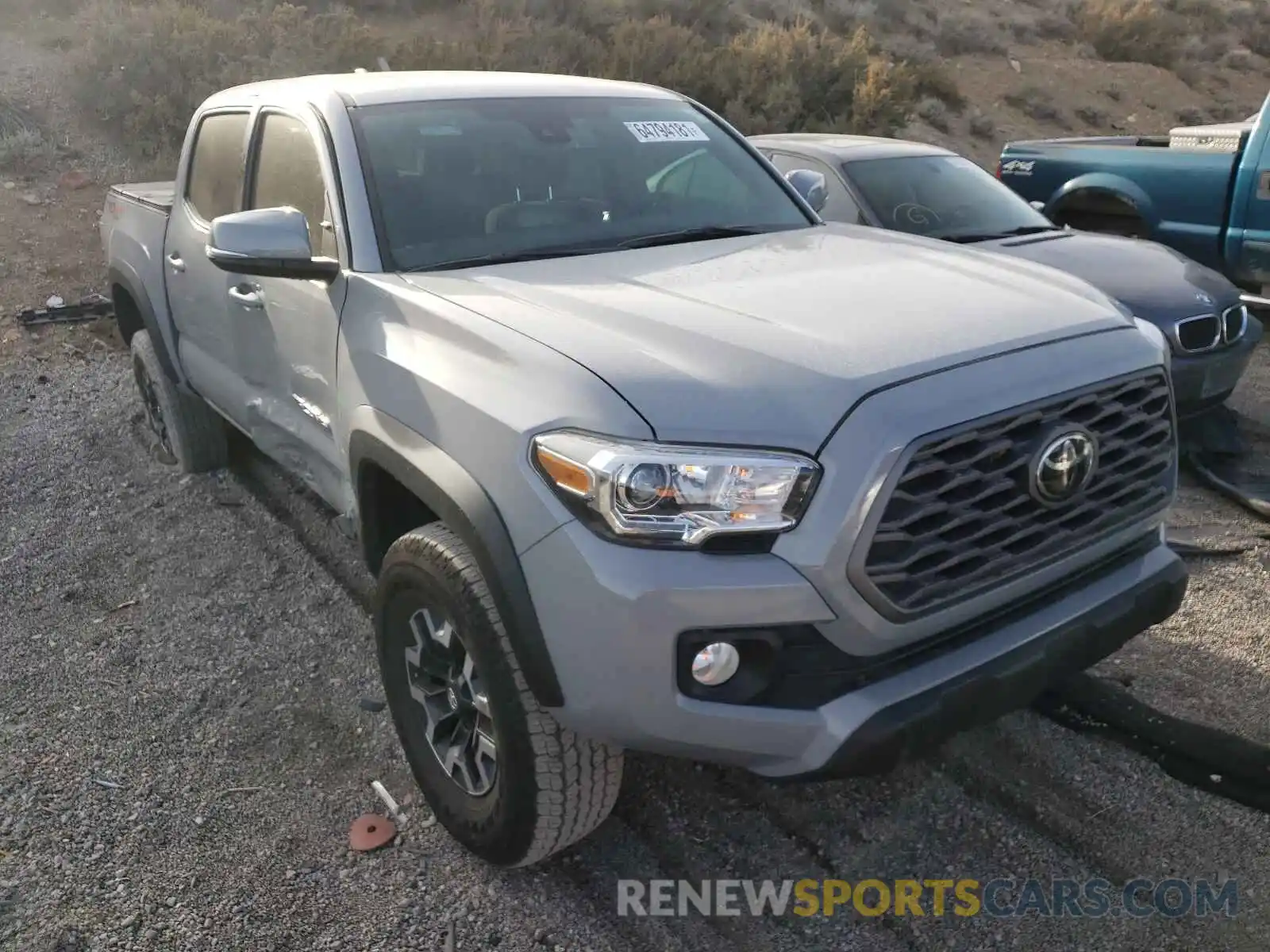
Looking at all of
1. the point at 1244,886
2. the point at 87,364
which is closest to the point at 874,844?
the point at 1244,886

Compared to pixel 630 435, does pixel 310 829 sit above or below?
below

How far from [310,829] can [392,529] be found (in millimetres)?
841

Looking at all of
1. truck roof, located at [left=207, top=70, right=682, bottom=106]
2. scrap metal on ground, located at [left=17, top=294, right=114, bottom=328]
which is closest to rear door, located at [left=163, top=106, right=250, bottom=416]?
truck roof, located at [left=207, top=70, right=682, bottom=106]

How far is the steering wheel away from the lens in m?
5.76

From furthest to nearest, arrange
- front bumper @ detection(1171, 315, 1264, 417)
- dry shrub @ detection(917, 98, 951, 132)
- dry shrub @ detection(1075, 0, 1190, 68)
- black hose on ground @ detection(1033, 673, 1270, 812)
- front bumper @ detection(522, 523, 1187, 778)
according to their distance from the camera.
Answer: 1. dry shrub @ detection(1075, 0, 1190, 68)
2. dry shrub @ detection(917, 98, 951, 132)
3. front bumper @ detection(1171, 315, 1264, 417)
4. black hose on ground @ detection(1033, 673, 1270, 812)
5. front bumper @ detection(522, 523, 1187, 778)

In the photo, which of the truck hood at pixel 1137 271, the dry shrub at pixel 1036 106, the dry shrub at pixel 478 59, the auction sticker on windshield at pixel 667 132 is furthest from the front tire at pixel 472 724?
the dry shrub at pixel 1036 106

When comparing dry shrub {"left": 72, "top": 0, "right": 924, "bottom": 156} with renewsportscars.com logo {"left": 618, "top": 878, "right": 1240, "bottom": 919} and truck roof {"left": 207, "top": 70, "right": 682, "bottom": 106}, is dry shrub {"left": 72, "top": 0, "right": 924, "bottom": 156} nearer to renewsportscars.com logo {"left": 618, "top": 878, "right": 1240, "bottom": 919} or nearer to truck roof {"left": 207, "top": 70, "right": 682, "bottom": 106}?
truck roof {"left": 207, "top": 70, "right": 682, "bottom": 106}

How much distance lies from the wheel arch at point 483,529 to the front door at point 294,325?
1.61 ft

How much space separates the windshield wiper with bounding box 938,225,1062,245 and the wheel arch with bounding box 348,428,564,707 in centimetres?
398

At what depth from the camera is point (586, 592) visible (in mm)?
2029

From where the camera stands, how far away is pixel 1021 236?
5.84 m

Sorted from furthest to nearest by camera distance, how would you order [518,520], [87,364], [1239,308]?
1. [87,364]
2. [1239,308]
3. [518,520]

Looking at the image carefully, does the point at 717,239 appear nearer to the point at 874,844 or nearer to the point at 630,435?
the point at 630,435

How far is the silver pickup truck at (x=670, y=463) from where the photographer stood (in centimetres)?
202
